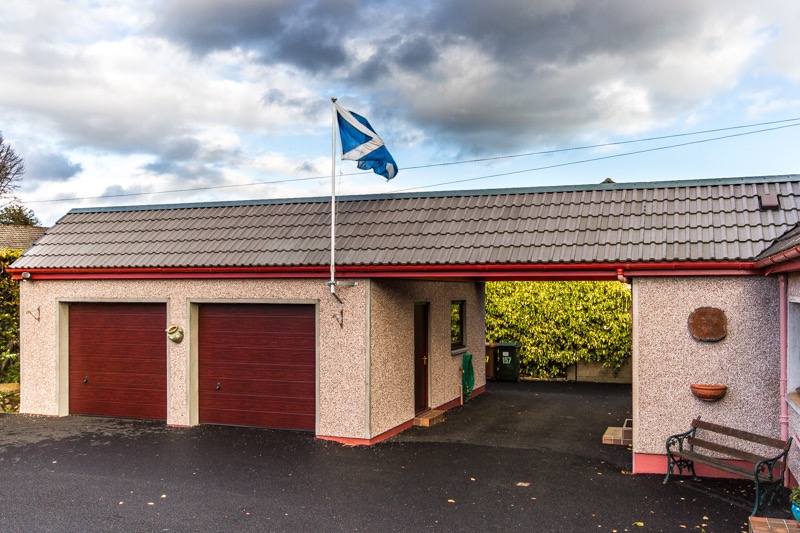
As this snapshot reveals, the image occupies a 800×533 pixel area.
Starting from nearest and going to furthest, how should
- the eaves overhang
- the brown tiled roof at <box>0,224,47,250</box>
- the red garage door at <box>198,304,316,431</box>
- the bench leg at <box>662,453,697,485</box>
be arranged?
the eaves overhang, the bench leg at <box>662,453,697,485</box>, the red garage door at <box>198,304,316,431</box>, the brown tiled roof at <box>0,224,47,250</box>

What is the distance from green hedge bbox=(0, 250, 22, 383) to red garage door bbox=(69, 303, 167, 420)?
2679mm

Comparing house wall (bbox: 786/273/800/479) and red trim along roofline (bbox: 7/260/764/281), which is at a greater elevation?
red trim along roofline (bbox: 7/260/764/281)

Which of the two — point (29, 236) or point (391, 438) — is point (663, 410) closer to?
point (391, 438)

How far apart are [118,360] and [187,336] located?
1694 millimetres

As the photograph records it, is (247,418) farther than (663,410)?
Yes

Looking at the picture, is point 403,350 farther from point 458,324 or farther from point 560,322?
point 560,322

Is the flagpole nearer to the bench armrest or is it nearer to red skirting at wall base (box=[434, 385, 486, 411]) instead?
red skirting at wall base (box=[434, 385, 486, 411])

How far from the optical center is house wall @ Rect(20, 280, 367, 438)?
34.2 feet

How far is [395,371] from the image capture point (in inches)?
441

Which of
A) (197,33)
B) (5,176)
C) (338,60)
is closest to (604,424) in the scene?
(338,60)

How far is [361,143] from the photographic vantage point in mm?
10758

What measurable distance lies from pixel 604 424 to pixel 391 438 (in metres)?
4.01

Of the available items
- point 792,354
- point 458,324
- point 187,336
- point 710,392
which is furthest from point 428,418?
point 792,354

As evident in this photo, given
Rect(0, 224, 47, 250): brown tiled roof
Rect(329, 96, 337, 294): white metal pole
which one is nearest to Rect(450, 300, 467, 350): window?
Rect(329, 96, 337, 294): white metal pole
